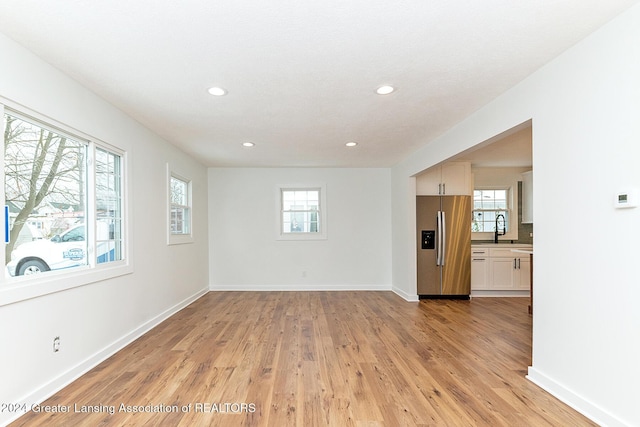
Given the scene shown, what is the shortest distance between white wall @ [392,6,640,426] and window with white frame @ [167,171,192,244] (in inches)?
171

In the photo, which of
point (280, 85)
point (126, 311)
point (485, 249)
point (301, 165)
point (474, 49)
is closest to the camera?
point (474, 49)

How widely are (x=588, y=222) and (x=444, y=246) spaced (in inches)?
137

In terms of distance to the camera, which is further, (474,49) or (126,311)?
(126,311)

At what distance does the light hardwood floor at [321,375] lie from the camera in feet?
6.88

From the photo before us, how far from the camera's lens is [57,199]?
2568 mm

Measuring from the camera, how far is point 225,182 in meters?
6.47

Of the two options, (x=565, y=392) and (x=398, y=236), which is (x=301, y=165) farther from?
(x=565, y=392)

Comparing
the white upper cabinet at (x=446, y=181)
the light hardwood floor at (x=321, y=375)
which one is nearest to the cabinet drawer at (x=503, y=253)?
the white upper cabinet at (x=446, y=181)

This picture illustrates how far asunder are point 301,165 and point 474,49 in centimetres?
430

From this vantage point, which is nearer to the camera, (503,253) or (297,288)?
(503,253)

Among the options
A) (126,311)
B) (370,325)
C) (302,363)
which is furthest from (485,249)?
(126,311)

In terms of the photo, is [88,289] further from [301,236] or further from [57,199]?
[301,236]

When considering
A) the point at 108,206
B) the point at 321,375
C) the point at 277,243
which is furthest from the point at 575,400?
the point at 277,243

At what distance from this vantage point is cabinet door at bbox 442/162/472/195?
5.63 meters
